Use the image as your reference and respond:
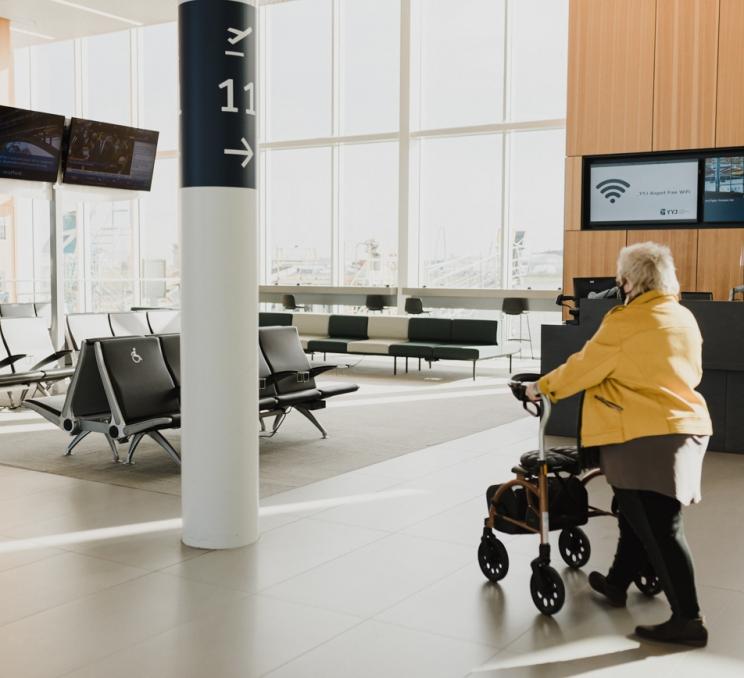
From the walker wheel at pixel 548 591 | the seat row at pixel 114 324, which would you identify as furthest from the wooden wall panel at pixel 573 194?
the walker wheel at pixel 548 591

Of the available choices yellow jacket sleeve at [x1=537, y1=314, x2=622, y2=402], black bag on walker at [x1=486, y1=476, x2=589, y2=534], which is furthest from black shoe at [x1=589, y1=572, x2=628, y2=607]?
yellow jacket sleeve at [x1=537, y1=314, x2=622, y2=402]

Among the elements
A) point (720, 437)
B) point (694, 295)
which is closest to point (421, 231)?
point (694, 295)

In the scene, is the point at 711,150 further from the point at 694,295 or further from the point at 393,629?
the point at 393,629

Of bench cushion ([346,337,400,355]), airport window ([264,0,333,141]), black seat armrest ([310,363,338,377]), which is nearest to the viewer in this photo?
black seat armrest ([310,363,338,377])

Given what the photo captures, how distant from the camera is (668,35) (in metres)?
9.47

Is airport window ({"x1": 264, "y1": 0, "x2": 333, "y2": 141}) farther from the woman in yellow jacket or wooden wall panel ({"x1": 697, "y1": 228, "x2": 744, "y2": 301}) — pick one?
the woman in yellow jacket

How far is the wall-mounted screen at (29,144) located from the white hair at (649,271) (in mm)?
7541

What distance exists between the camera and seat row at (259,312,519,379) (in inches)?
455

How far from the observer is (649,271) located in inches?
128

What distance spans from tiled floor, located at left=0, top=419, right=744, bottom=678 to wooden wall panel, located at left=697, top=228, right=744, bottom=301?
446 centimetres

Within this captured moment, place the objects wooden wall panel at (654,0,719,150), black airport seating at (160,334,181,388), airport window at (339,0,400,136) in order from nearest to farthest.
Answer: black airport seating at (160,334,181,388), wooden wall panel at (654,0,719,150), airport window at (339,0,400,136)

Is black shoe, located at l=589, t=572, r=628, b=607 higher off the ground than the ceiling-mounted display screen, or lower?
lower

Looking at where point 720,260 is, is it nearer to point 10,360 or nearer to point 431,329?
point 431,329

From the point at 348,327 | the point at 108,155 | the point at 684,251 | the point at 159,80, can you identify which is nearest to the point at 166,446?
the point at 108,155
